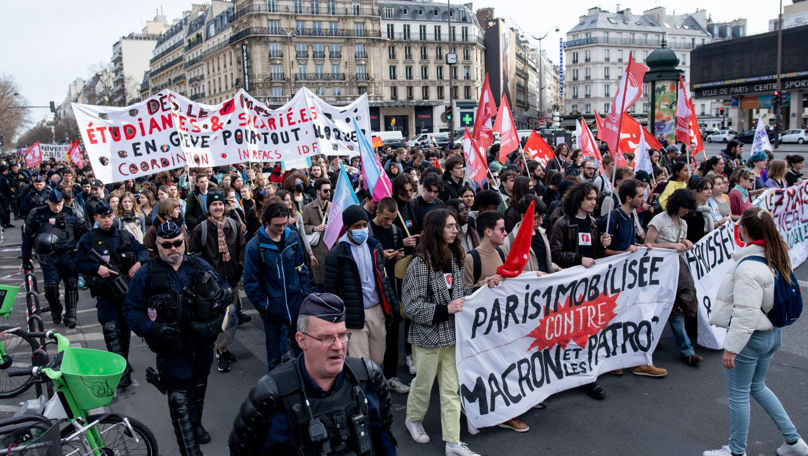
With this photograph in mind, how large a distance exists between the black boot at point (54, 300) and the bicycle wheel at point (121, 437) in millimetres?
4792

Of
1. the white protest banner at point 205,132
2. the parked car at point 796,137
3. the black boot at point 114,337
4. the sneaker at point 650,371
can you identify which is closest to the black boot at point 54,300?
the white protest banner at point 205,132

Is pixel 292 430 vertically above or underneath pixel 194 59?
underneath

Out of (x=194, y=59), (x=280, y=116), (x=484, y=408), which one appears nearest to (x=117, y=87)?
(x=194, y=59)

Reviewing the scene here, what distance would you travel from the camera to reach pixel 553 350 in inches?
196

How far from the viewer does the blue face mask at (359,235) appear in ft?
15.7

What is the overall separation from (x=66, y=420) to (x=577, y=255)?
13.6ft

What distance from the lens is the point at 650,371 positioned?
216 inches

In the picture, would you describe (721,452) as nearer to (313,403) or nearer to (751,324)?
(751,324)

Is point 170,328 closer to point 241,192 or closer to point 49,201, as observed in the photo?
point 241,192

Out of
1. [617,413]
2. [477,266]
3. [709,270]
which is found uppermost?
[477,266]

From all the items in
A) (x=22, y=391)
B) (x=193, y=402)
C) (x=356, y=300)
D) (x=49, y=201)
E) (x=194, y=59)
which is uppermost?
(x=194, y=59)

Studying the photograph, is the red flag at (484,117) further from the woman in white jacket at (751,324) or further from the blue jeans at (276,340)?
the woman in white jacket at (751,324)

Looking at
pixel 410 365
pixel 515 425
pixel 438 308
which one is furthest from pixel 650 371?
pixel 438 308

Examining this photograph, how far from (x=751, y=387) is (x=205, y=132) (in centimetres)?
826
